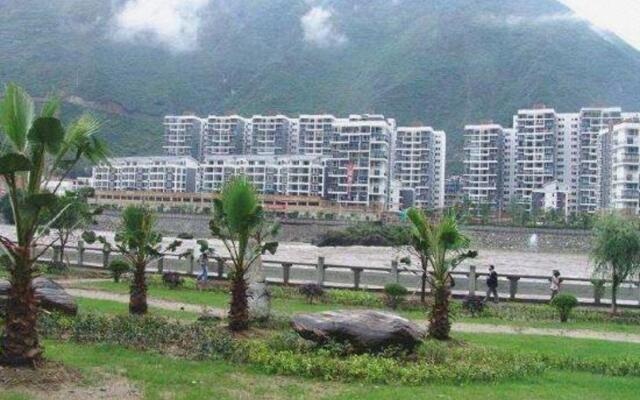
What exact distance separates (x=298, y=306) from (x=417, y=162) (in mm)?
115234

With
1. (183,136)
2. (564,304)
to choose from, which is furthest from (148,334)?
(183,136)

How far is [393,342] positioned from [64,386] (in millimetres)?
4759

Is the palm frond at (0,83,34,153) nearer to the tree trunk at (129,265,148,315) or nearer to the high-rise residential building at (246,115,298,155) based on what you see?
the tree trunk at (129,265,148,315)

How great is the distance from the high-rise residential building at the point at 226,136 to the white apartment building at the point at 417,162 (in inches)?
1413

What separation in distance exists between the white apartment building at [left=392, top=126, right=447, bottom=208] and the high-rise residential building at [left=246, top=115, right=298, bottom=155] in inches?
948

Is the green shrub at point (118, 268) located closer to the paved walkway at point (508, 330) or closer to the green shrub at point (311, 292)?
the paved walkway at point (508, 330)

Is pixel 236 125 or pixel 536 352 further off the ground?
pixel 236 125

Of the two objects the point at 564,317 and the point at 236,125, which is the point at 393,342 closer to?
the point at 564,317

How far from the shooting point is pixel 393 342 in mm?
10516

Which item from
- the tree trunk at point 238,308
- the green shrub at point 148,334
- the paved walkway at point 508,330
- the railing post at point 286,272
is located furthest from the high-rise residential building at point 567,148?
the green shrub at point 148,334

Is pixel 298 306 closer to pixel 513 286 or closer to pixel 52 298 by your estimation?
pixel 52 298

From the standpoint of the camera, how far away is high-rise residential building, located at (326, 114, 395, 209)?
116 metres

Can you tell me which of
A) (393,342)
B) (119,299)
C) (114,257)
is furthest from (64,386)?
(114,257)

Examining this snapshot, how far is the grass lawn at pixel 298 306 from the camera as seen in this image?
57.7ft
